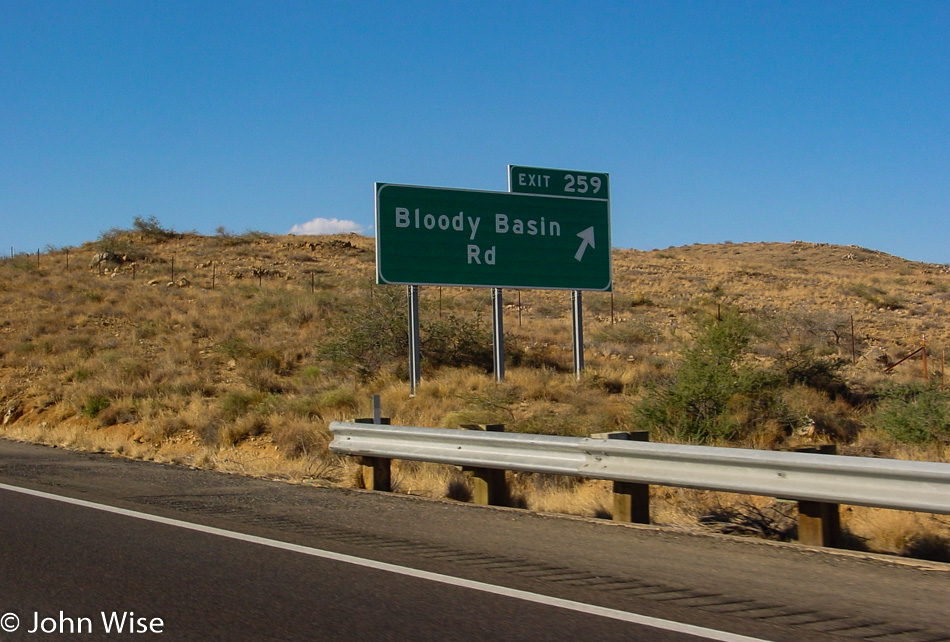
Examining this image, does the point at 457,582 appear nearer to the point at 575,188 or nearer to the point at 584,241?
the point at 584,241

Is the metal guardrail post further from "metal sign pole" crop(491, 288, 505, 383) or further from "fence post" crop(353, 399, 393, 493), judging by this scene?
"metal sign pole" crop(491, 288, 505, 383)

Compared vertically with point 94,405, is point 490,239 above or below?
above

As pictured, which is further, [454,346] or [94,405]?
[454,346]

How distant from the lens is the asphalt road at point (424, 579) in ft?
16.7

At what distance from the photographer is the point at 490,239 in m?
19.5

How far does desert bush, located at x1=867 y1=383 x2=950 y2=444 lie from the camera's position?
13258mm

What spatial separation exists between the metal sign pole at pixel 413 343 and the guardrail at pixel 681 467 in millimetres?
8010

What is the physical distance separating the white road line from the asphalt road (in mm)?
20

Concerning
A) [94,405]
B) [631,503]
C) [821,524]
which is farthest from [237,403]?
[821,524]

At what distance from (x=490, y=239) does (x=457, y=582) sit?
1396 cm

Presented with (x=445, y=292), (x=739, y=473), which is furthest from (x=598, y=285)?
(x=445, y=292)

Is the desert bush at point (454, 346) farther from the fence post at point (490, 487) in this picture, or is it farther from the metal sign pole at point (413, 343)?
the fence post at point (490, 487)

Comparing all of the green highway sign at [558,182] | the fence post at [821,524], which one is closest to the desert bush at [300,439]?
the green highway sign at [558,182]

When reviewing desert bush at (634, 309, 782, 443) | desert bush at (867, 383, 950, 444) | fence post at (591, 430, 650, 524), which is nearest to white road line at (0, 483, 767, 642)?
fence post at (591, 430, 650, 524)
